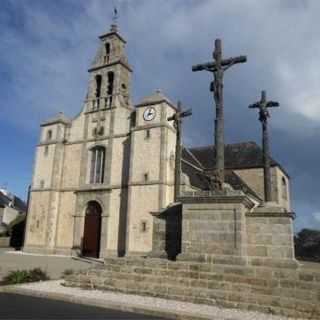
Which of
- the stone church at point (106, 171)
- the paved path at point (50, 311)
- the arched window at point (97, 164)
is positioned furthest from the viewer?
the arched window at point (97, 164)

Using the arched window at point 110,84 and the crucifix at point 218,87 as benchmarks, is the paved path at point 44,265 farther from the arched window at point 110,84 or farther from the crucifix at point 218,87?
the arched window at point 110,84

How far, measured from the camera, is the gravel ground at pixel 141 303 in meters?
6.29

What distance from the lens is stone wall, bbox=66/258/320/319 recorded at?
269 inches

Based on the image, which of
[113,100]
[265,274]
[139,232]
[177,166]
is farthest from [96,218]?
[265,274]

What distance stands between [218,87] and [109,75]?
54.1 feet

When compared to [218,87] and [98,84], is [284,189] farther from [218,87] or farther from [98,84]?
[218,87]

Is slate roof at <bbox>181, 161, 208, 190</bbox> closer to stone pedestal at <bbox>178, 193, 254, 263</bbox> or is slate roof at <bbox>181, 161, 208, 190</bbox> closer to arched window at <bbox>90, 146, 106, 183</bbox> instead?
arched window at <bbox>90, 146, 106, 183</bbox>

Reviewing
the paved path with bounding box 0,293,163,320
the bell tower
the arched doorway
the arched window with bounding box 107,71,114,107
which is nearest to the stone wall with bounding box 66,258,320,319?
the paved path with bounding box 0,293,163,320

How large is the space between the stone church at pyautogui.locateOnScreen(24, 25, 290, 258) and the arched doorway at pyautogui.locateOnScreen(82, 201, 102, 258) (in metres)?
0.06

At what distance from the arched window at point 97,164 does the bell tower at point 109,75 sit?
3031mm

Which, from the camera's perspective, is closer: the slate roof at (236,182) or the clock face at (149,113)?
the clock face at (149,113)

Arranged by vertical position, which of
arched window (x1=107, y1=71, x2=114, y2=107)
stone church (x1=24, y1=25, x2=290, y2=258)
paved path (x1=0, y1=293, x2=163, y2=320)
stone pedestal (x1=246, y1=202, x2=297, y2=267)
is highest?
arched window (x1=107, y1=71, x2=114, y2=107)

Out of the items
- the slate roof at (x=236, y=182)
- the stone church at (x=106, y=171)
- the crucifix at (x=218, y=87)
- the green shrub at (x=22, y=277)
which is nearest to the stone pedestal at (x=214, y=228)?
the crucifix at (x=218, y=87)

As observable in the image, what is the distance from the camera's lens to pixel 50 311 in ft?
20.5
